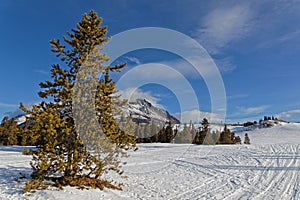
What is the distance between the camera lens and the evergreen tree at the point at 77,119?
8305mm

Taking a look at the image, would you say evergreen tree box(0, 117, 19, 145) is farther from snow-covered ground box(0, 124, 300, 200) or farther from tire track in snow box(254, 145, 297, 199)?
tire track in snow box(254, 145, 297, 199)

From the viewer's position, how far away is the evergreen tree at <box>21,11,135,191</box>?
830 cm

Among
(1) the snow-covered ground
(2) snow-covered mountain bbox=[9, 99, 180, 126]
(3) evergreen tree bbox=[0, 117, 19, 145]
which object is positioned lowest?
(1) the snow-covered ground

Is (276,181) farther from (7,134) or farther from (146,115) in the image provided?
(146,115)

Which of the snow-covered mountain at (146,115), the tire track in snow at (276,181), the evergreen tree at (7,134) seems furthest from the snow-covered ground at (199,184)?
the evergreen tree at (7,134)

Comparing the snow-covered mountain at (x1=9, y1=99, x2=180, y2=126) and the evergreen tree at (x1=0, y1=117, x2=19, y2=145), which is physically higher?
the snow-covered mountain at (x1=9, y1=99, x2=180, y2=126)

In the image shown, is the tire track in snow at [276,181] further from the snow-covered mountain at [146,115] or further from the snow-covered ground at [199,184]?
the snow-covered mountain at [146,115]

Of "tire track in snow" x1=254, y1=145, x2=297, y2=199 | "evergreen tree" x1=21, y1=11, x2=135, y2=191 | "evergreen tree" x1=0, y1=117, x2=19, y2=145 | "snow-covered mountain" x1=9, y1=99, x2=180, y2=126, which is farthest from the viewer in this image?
"evergreen tree" x1=0, y1=117, x2=19, y2=145

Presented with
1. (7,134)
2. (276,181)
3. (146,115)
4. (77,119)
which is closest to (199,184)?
(276,181)

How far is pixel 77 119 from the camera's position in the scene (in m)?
8.84

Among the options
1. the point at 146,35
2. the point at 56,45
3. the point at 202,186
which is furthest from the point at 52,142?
the point at 146,35

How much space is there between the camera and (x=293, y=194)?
9820 millimetres

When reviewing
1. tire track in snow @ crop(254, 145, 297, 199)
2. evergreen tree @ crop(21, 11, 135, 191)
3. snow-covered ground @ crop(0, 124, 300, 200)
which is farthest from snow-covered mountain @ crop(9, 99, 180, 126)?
tire track in snow @ crop(254, 145, 297, 199)

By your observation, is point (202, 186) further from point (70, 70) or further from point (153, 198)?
point (70, 70)
